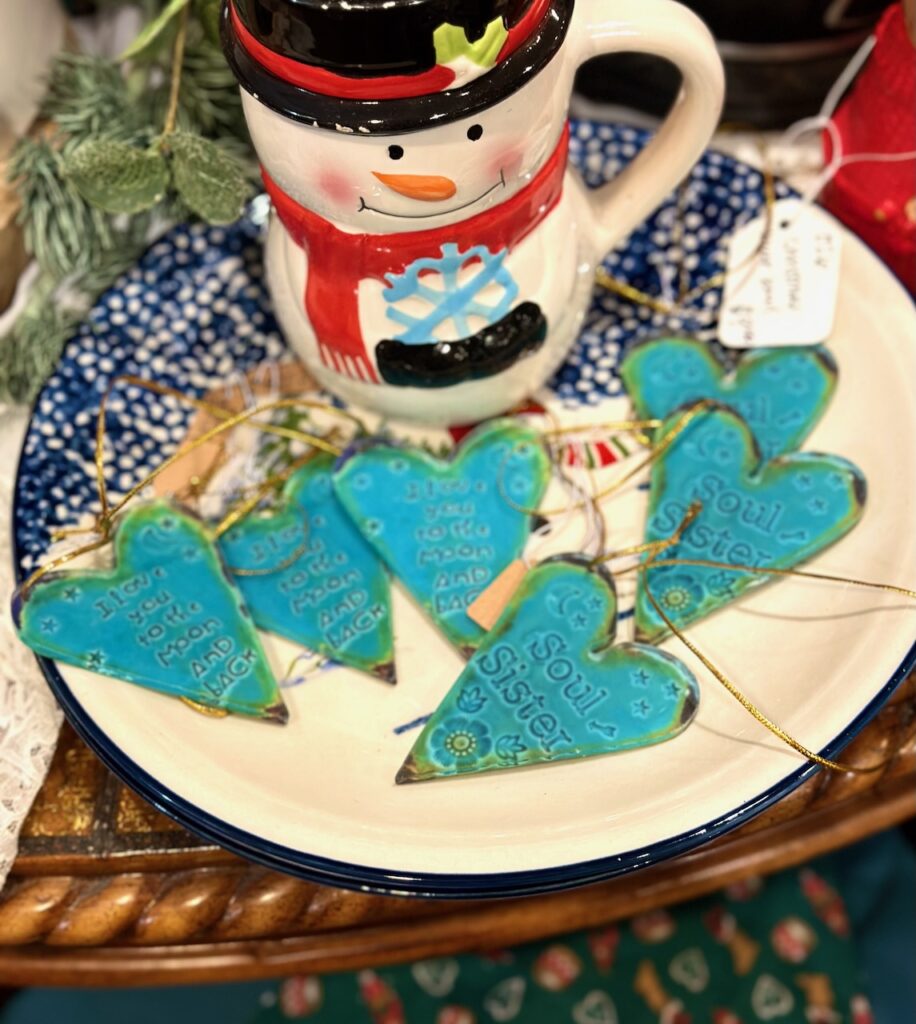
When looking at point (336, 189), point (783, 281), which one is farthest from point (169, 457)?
point (783, 281)

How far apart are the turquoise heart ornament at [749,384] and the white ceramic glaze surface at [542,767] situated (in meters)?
0.03

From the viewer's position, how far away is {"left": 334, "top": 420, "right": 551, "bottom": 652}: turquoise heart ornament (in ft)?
1.42

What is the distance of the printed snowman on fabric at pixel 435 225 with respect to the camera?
333 millimetres

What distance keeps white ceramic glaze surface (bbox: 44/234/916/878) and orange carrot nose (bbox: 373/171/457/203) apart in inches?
6.7

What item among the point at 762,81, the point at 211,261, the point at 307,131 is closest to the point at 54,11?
the point at 211,261

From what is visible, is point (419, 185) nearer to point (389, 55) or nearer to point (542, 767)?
point (389, 55)

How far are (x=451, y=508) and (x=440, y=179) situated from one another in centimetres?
14

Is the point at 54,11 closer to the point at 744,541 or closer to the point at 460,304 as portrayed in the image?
the point at 460,304

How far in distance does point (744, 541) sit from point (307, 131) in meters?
0.23

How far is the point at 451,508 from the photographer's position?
1.46 feet

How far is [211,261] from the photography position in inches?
20.6

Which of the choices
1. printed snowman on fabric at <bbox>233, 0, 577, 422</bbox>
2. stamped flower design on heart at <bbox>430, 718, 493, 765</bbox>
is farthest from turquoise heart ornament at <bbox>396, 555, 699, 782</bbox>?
printed snowman on fabric at <bbox>233, 0, 577, 422</bbox>

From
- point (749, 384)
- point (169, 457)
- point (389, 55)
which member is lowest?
point (169, 457)

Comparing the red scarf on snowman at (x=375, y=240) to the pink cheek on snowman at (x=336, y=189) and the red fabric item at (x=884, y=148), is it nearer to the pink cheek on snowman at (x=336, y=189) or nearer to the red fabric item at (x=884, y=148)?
the pink cheek on snowman at (x=336, y=189)
